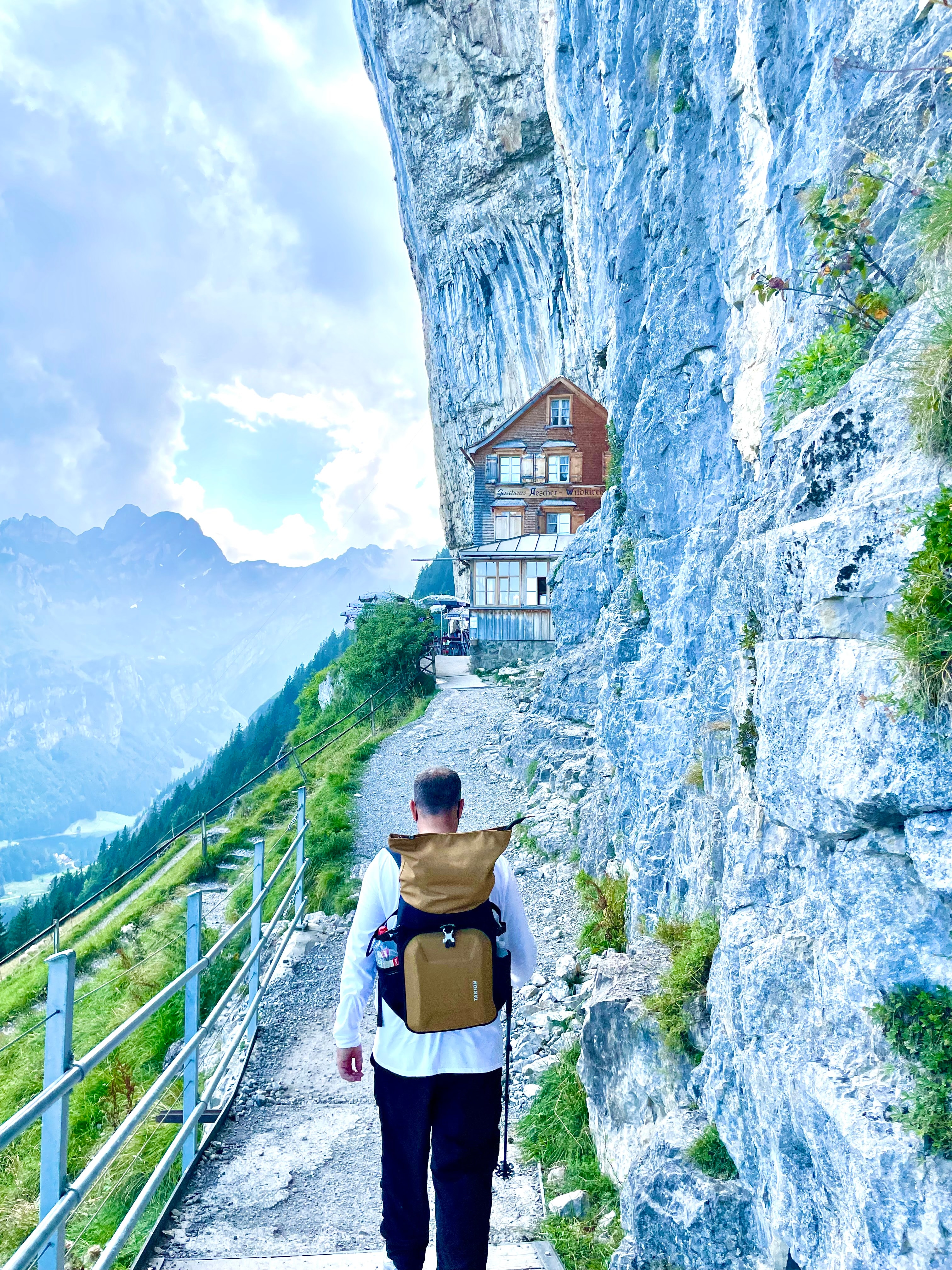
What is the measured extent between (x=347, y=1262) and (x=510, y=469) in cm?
3158

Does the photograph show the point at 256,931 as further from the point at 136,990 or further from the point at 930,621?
the point at 930,621

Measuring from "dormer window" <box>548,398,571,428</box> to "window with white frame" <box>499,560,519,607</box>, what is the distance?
744 centimetres

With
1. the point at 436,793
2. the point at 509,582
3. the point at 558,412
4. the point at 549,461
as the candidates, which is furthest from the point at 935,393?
the point at 558,412

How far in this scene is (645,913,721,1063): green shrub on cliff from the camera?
4887 millimetres

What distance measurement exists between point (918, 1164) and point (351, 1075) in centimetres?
236

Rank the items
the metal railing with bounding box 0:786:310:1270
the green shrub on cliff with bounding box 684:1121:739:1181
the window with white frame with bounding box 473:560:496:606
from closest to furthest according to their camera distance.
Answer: the metal railing with bounding box 0:786:310:1270 → the green shrub on cliff with bounding box 684:1121:739:1181 → the window with white frame with bounding box 473:560:496:606

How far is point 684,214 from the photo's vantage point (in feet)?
32.9

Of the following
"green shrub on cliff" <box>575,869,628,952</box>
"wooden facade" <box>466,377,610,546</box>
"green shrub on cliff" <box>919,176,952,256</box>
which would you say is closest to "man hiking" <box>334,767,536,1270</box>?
"green shrub on cliff" <box>919,176,952,256</box>

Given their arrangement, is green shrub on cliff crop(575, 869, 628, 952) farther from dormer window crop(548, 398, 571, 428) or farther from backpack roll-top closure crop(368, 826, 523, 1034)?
dormer window crop(548, 398, 571, 428)

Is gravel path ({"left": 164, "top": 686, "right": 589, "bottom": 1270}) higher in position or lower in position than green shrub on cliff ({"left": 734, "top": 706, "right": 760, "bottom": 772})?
lower

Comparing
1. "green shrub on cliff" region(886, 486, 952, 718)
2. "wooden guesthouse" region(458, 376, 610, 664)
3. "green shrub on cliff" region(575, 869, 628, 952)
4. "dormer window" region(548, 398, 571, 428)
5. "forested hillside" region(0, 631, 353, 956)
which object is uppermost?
"dormer window" region(548, 398, 571, 428)

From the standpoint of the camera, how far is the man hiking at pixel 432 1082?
3219 millimetres

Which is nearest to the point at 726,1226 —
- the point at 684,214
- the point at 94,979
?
the point at 684,214

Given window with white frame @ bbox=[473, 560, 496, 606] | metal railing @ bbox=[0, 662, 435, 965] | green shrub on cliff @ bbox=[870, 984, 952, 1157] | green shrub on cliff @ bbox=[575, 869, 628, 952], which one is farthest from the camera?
window with white frame @ bbox=[473, 560, 496, 606]
